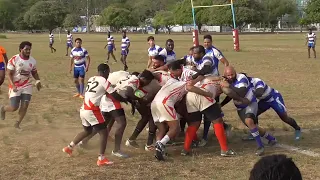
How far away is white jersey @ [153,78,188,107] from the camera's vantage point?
7.42m

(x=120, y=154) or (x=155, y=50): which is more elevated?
(x=155, y=50)

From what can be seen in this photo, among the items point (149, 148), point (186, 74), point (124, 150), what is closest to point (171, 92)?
point (186, 74)

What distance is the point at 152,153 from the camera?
782 cm

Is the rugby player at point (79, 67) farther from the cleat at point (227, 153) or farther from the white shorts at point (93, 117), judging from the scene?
the cleat at point (227, 153)

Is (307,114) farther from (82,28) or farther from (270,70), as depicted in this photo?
(82,28)

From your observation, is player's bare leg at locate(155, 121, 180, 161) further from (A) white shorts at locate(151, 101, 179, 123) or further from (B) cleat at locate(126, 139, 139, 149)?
(B) cleat at locate(126, 139, 139, 149)

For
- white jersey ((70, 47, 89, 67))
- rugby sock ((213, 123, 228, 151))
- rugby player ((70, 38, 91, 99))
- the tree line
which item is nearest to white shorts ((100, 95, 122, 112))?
rugby sock ((213, 123, 228, 151))

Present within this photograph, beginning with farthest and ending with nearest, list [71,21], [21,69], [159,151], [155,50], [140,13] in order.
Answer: [140,13] → [71,21] → [155,50] → [21,69] → [159,151]

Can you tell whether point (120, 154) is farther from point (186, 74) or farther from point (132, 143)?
point (186, 74)

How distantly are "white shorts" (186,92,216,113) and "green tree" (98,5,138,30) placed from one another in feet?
336

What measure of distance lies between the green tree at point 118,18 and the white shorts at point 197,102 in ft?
336

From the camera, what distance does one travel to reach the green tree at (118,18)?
4274 inches

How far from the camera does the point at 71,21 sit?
116812 millimetres

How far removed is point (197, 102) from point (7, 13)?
123 metres
